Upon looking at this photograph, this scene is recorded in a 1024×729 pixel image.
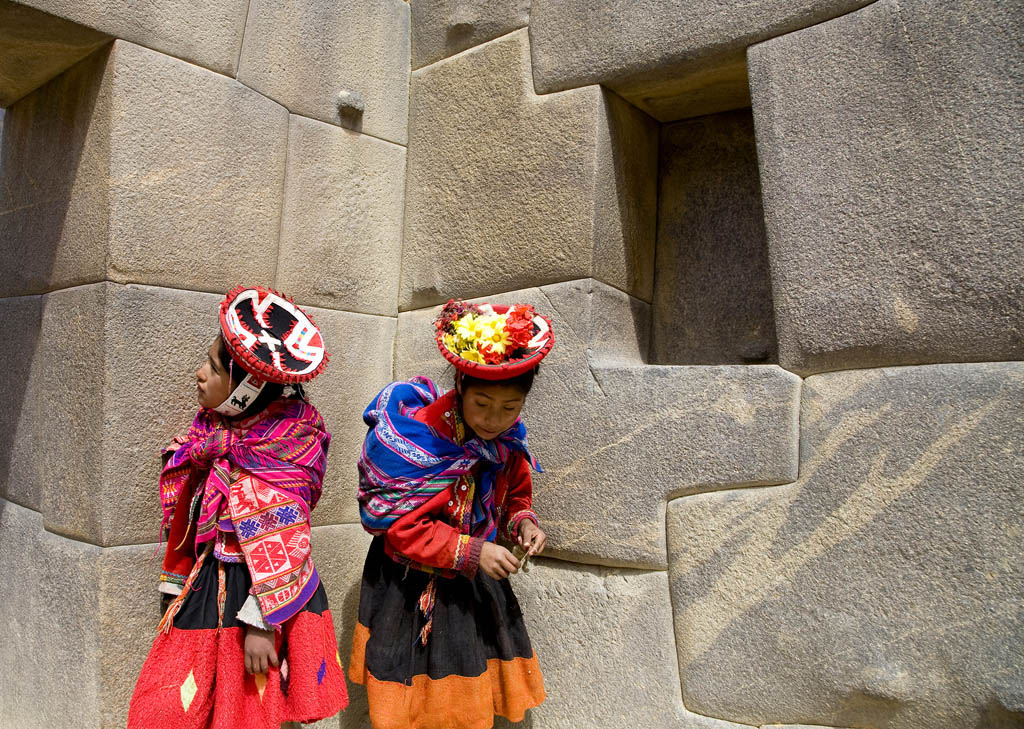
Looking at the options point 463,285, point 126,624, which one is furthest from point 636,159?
point 126,624

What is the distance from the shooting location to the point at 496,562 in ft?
5.82

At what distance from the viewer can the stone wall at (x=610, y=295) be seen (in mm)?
1625

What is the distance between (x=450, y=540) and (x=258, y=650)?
1.56ft

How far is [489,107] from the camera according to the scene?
2.42 metres

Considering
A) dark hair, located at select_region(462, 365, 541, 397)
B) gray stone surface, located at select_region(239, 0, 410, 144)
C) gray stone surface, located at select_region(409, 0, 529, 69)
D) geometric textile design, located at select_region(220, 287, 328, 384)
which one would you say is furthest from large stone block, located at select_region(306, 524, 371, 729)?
gray stone surface, located at select_region(409, 0, 529, 69)

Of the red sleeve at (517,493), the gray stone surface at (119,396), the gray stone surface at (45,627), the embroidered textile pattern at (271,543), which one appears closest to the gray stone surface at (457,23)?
the gray stone surface at (119,396)

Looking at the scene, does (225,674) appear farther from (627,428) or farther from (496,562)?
(627,428)

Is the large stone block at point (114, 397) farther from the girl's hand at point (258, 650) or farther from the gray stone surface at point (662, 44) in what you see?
the gray stone surface at point (662, 44)

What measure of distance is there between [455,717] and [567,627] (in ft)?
1.43

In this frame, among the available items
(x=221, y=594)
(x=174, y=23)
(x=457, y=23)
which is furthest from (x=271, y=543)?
(x=457, y=23)

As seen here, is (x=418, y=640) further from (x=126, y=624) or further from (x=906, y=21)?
(x=906, y=21)

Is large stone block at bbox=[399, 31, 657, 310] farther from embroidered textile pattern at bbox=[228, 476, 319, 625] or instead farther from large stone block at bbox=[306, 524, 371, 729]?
embroidered textile pattern at bbox=[228, 476, 319, 625]

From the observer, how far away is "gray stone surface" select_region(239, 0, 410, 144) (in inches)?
89.4

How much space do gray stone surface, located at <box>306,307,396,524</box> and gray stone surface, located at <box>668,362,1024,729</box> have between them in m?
1.07
